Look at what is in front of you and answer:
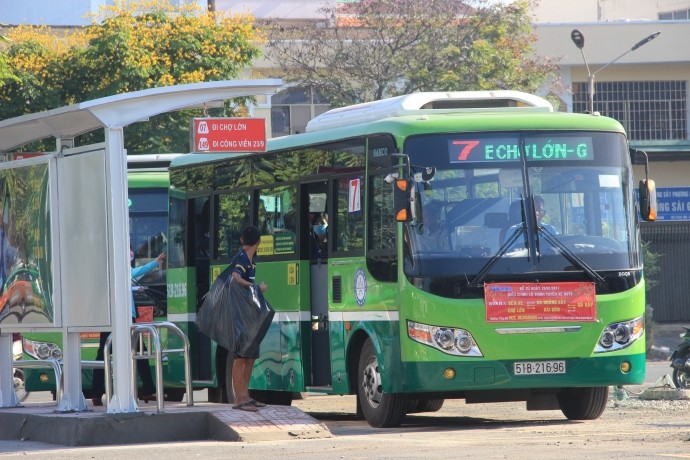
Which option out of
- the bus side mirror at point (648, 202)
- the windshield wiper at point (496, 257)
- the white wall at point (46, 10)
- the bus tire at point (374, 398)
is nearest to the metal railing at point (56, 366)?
the bus tire at point (374, 398)

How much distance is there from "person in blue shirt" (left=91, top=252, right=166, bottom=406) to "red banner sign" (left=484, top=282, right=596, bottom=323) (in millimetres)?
4008

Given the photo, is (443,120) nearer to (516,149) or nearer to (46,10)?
(516,149)

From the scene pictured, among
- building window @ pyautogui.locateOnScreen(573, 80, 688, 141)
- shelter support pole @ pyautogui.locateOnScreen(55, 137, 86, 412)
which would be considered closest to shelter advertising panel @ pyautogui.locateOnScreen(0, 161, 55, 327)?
shelter support pole @ pyautogui.locateOnScreen(55, 137, 86, 412)

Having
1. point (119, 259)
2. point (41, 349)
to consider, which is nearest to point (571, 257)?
point (119, 259)

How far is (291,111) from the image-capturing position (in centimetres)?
4241

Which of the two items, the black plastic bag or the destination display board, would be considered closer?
the black plastic bag

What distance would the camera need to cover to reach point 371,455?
11.0 meters

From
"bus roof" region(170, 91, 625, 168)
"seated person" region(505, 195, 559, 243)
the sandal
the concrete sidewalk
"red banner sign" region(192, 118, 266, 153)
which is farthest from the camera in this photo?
"red banner sign" region(192, 118, 266, 153)

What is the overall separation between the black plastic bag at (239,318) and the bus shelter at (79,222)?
1.12 metres

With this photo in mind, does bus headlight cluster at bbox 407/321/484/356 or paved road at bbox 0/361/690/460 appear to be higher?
bus headlight cluster at bbox 407/321/484/356

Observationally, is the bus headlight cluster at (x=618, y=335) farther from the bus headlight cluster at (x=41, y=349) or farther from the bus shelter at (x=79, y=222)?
the bus headlight cluster at (x=41, y=349)

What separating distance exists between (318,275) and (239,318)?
228 centimetres

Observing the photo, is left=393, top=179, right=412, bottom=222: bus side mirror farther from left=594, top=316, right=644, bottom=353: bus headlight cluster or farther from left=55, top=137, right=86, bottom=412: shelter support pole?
left=55, top=137, right=86, bottom=412: shelter support pole

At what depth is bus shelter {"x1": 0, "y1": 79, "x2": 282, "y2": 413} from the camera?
42.2ft
